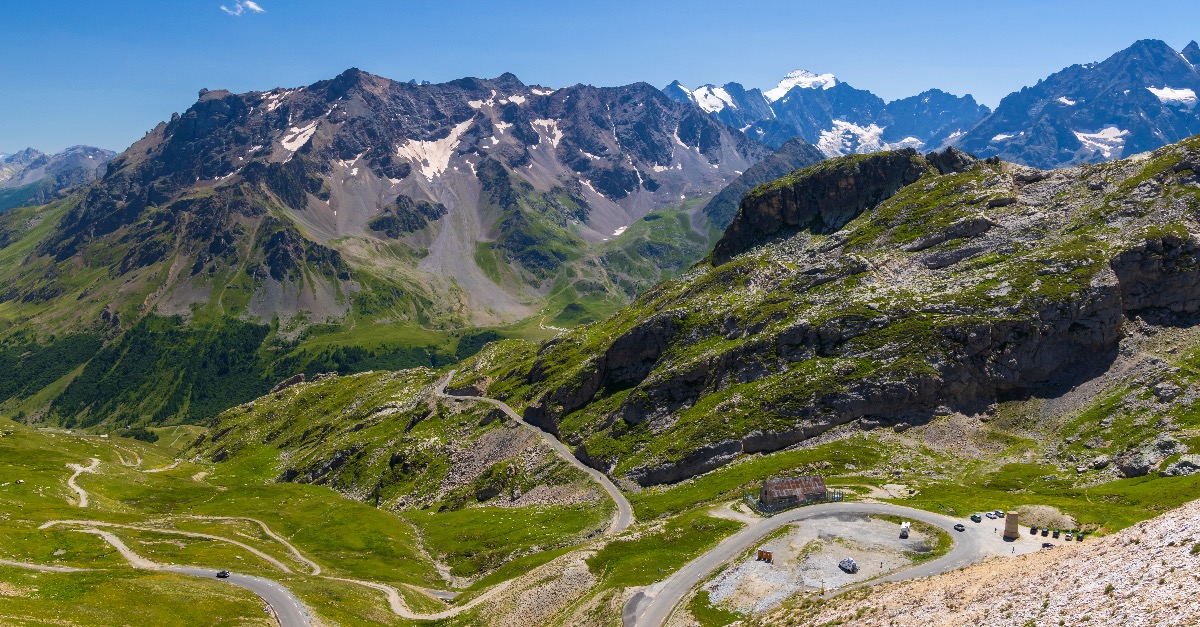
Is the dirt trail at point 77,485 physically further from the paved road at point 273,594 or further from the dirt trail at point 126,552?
the paved road at point 273,594

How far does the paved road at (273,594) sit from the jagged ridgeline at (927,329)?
7862 centimetres

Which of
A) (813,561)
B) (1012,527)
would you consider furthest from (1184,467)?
(813,561)

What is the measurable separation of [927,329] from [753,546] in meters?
87.6

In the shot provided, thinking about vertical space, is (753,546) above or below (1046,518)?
below

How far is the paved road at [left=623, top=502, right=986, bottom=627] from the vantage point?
78.9 m

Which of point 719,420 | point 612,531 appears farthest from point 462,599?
Answer: point 719,420

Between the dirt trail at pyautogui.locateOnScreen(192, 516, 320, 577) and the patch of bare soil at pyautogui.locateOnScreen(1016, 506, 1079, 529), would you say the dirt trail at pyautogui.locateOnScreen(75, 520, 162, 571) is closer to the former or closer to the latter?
the dirt trail at pyautogui.locateOnScreen(192, 516, 320, 577)

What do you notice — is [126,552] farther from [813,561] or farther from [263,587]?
[813,561]

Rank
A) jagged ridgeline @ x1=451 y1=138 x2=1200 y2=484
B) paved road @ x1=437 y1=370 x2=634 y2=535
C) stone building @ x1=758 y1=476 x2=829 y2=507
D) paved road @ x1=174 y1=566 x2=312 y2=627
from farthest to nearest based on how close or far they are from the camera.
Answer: jagged ridgeline @ x1=451 y1=138 x2=1200 y2=484
paved road @ x1=437 y1=370 x2=634 y2=535
stone building @ x1=758 y1=476 x2=829 y2=507
paved road @ x1=174 y1=566 x2=312 y2=627

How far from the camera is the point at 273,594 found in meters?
97.1

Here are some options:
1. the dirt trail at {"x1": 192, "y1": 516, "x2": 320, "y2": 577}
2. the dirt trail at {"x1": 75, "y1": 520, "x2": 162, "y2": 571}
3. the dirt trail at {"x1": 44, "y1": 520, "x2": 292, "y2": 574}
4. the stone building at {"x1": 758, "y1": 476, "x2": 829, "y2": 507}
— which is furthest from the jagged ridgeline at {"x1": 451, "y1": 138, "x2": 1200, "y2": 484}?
the dirt trail at {"x1": 75, "y1": 520, "x2": 162, "y2": 571}

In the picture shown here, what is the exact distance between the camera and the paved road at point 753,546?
259ft

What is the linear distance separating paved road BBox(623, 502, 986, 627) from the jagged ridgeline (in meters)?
48.5

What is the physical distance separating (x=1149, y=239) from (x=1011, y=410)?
53394mm
